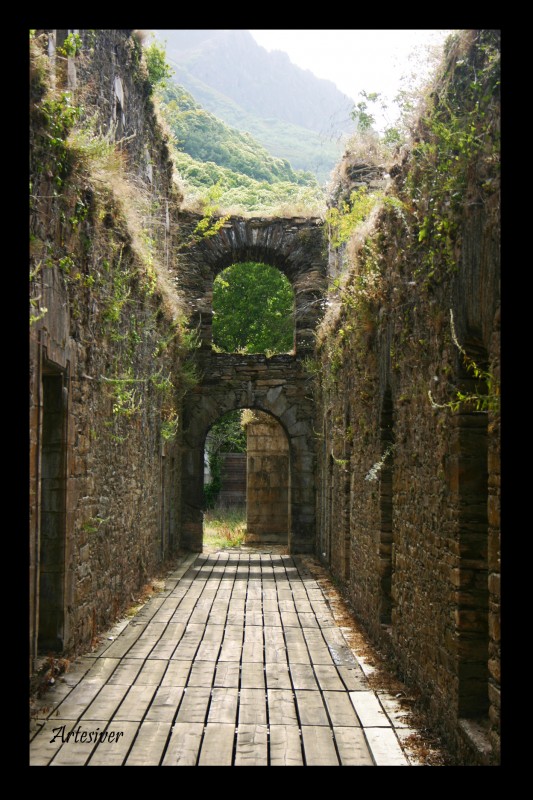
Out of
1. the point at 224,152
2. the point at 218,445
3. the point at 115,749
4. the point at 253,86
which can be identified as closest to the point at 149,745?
the point at 115,749

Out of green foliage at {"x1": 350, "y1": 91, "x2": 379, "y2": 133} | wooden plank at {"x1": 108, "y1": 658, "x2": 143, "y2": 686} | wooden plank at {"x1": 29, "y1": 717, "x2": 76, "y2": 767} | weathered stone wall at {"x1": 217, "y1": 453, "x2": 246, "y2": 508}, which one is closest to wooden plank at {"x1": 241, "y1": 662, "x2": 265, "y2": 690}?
wooden plank at {"x1": 108, "y1": 658, "x2": 143, "y2": 686}

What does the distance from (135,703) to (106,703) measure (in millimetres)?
194

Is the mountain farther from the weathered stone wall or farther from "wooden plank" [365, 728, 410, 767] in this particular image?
"wooden plank" [365, 728, 410, 767]

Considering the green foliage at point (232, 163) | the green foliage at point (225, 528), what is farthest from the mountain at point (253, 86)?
the green foliage at point (225, 528)

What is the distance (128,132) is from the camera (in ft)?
39.3

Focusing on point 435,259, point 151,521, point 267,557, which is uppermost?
point 435,259

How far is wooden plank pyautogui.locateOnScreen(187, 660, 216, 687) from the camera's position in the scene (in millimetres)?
6605

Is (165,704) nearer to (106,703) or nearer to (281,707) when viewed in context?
(106,703)

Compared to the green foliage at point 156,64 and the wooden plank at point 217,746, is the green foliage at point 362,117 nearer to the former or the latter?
the green foliage at point 156,64

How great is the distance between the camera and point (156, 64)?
13648mm

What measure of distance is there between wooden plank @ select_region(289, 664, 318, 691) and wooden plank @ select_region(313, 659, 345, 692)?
5 centimetres

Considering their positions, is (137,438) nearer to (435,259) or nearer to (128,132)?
(128,132)

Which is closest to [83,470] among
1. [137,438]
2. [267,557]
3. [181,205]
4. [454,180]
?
[137,438]

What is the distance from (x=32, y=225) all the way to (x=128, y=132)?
7017mm
